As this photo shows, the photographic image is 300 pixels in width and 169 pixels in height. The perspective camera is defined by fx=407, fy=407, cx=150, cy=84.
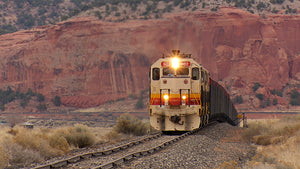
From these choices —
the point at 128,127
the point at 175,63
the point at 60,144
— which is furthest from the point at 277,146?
the point at 128,127

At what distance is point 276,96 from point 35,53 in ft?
164

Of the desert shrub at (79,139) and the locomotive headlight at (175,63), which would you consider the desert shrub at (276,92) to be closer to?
the desert shrub at (79,139)

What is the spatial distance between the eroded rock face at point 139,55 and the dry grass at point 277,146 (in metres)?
52.5

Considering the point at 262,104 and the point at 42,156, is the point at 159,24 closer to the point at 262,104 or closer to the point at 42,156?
the point at 262,104

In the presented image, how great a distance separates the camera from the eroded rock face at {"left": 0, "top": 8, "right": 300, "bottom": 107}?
78000 mm

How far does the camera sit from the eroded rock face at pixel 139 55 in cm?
7800

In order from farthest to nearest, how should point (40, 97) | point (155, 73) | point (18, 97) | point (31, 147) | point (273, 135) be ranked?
point (18, 97) → point (40, 97) → point (273, 135) → point (155, 73) → point (31, 147)

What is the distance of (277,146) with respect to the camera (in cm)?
1777

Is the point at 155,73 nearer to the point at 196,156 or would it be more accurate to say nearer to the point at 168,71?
the point at 168,71

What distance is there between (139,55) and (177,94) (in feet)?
202

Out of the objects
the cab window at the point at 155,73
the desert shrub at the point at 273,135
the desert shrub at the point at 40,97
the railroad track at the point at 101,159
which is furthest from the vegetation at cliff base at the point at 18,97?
the railroad track at the point at 101,159

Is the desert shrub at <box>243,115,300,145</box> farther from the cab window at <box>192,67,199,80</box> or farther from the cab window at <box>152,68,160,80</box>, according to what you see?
the cab window at <box>152,68,160,80</box>

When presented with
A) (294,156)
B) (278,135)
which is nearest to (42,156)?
(294,156)

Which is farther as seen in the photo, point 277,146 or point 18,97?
point 18,97
